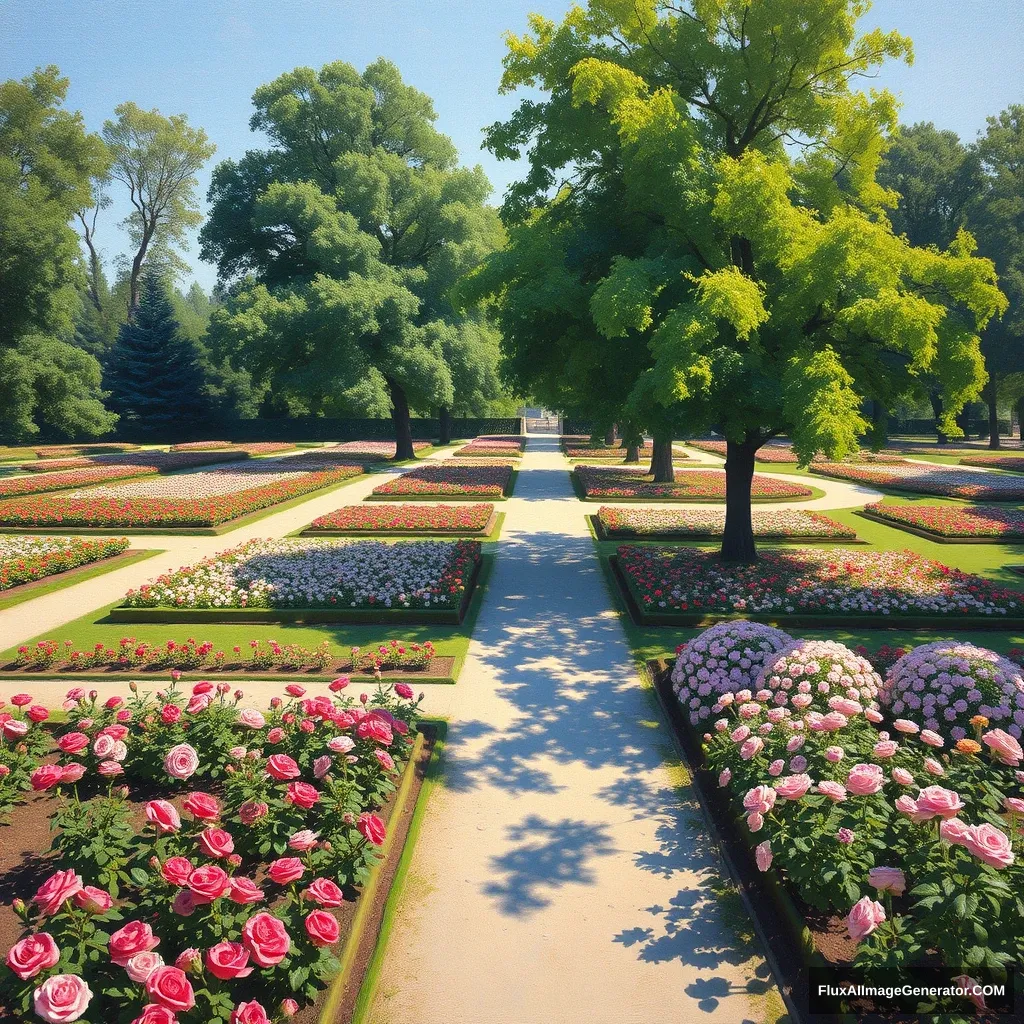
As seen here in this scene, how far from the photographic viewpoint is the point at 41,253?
2347cm

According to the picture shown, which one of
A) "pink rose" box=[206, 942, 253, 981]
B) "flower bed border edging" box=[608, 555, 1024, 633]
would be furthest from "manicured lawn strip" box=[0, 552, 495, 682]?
"pink rose" box=[206, 942, 253, 981]

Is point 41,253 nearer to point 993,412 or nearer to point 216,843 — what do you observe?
point 216,843

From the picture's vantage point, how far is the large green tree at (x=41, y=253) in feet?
76.9

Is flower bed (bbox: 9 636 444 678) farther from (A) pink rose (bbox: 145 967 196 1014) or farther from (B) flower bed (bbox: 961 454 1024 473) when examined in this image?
(B) flower bed (bbox: 961 454 1024 473)

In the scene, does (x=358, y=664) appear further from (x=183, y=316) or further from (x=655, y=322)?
(x=183, y=316)

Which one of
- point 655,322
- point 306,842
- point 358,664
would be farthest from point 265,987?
point 655,322

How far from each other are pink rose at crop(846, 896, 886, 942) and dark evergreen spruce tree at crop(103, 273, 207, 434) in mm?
49260

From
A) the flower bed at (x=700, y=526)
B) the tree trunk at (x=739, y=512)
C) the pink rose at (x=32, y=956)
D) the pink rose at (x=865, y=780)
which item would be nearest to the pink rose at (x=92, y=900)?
the pink rose at (x=32, y=956)

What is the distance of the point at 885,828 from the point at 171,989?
154 inches

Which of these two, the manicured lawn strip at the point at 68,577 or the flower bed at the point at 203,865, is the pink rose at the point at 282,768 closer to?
the flower bed at the point at 203,865

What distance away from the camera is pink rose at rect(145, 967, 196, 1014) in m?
3.01

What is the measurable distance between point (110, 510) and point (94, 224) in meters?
54.9

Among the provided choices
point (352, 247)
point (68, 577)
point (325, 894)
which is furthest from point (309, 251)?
point (325, 894)

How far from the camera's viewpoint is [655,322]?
448 inches
